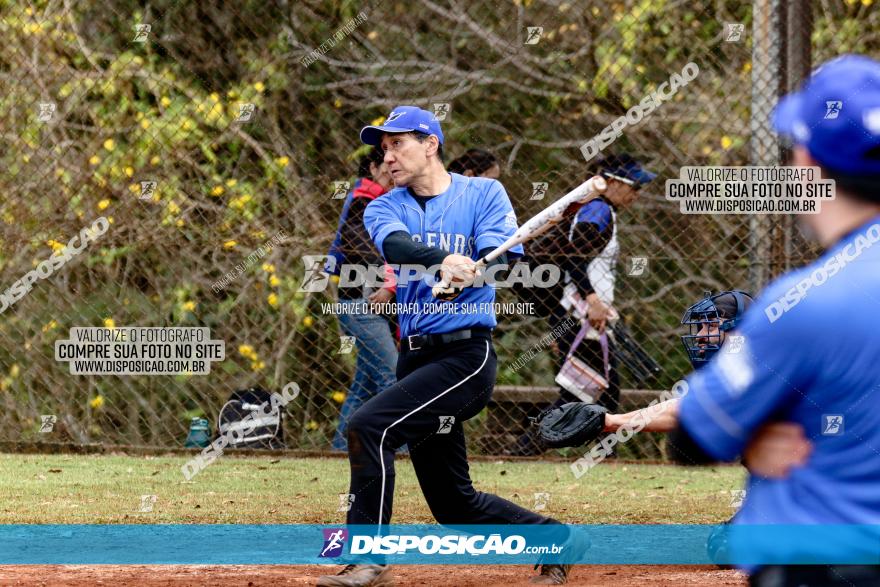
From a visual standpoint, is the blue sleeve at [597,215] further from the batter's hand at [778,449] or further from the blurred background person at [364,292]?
the batter's hand at [778,449]

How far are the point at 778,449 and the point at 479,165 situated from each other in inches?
245

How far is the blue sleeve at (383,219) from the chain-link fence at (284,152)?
346 centimetres

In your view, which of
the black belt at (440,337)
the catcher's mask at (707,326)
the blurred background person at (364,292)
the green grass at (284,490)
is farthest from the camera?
the blurred background person at (364,292)

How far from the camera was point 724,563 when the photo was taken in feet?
17.3

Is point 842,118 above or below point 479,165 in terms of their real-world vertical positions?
above

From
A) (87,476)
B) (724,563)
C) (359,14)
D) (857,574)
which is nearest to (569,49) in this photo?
(359,14)

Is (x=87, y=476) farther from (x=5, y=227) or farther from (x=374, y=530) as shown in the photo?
(x=374, y=530)

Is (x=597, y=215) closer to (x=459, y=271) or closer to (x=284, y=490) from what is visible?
(x=284, y=490)

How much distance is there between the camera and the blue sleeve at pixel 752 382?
1.98 m

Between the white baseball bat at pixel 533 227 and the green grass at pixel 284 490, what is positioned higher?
the white baseball bat at pixel 533 227

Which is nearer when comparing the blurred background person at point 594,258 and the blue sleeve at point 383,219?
the blue sleeve at point 383,219

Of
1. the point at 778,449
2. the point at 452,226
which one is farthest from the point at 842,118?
the point at 452,226

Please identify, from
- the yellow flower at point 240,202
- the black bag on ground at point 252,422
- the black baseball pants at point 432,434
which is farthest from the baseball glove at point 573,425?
the yellow flower at point 240,202

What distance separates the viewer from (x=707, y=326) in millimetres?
3834
